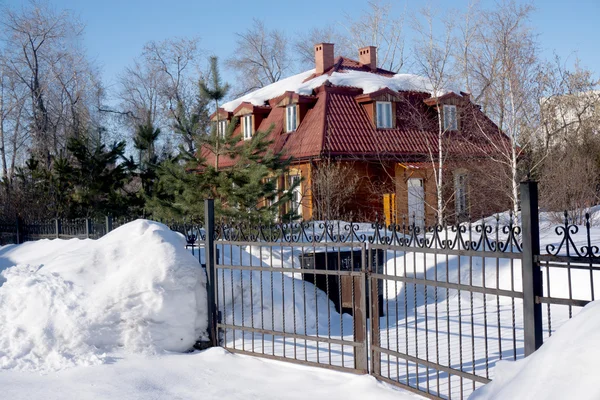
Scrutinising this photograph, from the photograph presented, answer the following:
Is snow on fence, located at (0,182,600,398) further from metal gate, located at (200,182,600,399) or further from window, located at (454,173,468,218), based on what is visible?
window, located at (454,173,468,218)

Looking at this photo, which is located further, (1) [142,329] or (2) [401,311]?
(2) [401,311]

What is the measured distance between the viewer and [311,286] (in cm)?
983

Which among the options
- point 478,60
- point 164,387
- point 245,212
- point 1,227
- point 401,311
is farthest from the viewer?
point 478,60

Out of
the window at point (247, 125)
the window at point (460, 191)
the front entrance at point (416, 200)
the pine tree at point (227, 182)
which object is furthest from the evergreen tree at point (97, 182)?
the window at point (460, 191)

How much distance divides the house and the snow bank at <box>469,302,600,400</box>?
16.7 metres

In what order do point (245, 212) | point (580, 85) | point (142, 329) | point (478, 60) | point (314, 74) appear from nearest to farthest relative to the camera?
point (142, 329)
point (245, 212)
point (478, 60)
point (580, 85)
point (314, 74)

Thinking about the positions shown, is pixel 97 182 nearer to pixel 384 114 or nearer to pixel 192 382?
pixel 384 114

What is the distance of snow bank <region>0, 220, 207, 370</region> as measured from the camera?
22.1 feet

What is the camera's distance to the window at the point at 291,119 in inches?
957

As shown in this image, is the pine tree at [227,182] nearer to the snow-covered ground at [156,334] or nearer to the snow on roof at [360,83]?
the snow-covered ground at [156,334]

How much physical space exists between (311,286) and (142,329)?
11.3ft

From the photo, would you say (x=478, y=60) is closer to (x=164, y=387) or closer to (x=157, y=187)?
(x=157, y=187)

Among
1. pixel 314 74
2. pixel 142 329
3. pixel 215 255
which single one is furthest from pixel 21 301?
pixel 314 74

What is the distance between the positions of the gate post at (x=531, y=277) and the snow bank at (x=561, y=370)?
696mm
